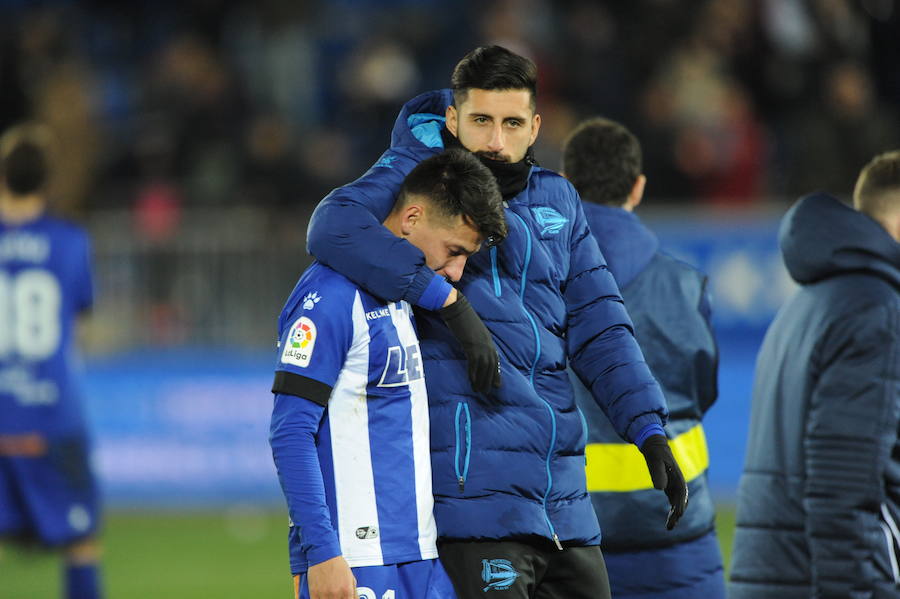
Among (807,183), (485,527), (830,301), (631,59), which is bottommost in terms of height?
(485,527)

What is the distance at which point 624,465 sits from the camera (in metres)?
4.83

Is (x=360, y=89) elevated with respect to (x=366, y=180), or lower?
elevated

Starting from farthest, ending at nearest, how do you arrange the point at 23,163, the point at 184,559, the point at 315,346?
1. the point at 184,559
2. the point at 23,163
3. the point at 315,346

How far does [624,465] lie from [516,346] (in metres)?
1.02

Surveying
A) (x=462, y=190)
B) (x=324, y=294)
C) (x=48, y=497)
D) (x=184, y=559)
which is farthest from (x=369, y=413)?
(x=184, y=559)

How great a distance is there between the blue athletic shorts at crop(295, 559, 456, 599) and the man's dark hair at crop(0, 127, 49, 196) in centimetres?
435

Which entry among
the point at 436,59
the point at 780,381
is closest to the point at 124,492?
the point at 436,59

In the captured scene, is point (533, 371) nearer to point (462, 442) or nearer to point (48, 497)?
point (462, 442)

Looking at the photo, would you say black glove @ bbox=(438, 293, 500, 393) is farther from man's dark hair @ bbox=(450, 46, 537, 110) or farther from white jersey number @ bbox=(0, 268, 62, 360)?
white jersey number @ bbox=(0, 268, 62, 360)

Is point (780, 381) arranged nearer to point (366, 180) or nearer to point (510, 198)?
point (510, 198)

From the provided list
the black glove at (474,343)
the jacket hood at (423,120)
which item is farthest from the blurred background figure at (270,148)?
the black glove at (474,343)

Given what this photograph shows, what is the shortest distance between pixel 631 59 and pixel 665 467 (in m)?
9.97

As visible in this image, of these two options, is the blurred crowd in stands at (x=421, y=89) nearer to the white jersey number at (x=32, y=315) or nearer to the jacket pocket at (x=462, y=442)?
the white jersey number at (x=32, y=315)

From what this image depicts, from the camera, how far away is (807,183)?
12211 millimetres
